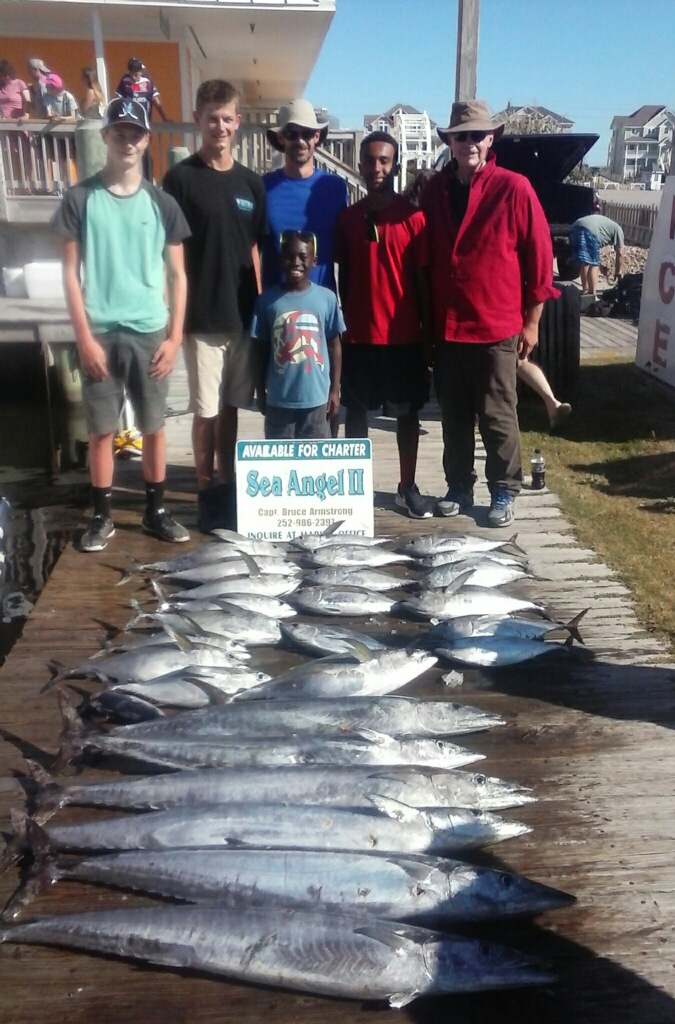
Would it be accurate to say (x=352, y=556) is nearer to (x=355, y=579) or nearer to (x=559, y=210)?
(x=355, y=579)

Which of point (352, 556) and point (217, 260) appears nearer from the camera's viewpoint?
point (352, 556)

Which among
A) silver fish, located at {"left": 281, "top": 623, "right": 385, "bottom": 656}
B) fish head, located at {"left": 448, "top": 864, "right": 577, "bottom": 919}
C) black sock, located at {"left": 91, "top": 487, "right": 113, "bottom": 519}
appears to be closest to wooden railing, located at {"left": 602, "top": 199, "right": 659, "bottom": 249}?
black sock, located at {"left": 91, "top": 487, "right": 113, "bottom": 519}

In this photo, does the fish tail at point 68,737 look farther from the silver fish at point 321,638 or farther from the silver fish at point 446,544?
the silver fish at point 446,544

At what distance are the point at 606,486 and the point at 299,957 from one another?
16.7 ft

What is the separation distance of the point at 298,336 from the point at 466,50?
435 centimetres

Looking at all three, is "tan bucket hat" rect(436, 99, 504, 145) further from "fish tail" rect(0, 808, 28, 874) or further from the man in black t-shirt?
"fish tail" rect(0, 808, 28, 874)

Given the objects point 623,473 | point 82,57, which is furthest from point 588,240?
A: point 82,57

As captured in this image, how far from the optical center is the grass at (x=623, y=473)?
4.71m

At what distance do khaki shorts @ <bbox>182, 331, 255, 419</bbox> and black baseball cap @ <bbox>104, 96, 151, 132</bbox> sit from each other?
1041 mm

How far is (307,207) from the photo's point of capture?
15.0 feet

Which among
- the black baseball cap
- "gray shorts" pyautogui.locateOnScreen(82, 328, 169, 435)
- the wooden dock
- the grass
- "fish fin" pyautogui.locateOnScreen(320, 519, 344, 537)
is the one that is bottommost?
the grass

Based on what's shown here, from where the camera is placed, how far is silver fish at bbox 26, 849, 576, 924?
218 cm

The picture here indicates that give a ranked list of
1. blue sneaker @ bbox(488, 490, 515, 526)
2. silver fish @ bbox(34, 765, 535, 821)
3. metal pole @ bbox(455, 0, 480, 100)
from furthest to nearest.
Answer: metal pole @ bbox(455, 0, 480, 100) → blue sneaker @ bbox(488, 490, 515, 526) → silver fish @ bbox(34, 765, 535, 821)

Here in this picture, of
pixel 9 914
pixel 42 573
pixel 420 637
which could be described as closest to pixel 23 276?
pixel 42 573
